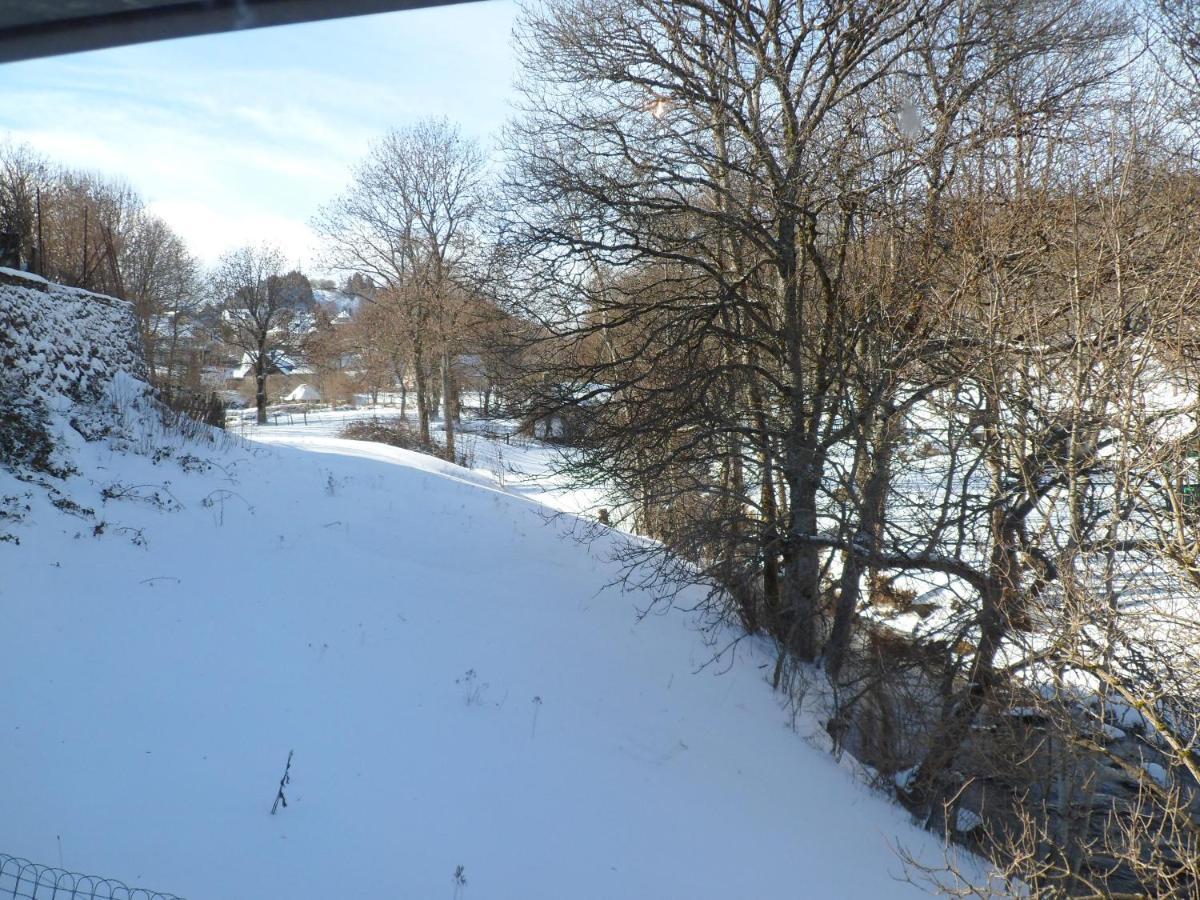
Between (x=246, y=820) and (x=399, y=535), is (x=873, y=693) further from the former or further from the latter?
Result: (x=246, y=820)

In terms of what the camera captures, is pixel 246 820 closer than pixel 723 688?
Yes

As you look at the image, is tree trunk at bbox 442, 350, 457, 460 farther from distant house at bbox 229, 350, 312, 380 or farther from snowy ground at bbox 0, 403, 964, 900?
distant house at bbox 229, 350, 312, 380

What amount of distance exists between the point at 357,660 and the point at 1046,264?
9.14m

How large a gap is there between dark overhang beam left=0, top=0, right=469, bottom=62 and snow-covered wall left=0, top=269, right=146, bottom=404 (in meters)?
7.35

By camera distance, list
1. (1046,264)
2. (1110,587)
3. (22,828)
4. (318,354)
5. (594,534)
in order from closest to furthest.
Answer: (22,828) < (1110,587) < (1046,264) < (594,534) < (318,354)

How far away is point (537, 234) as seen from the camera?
11625 millimetres

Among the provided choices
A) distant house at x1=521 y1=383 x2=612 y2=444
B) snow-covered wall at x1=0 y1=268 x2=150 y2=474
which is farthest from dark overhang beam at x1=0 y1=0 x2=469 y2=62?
distant house at x1=521 y1=383 x2=612 y2=444

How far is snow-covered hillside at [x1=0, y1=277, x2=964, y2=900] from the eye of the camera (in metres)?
4.84

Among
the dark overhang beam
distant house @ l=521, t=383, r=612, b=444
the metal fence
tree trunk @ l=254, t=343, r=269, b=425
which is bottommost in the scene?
the metal fence

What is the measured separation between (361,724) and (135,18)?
5.17 m

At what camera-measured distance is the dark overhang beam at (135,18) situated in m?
3.00

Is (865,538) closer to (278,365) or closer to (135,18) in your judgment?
(135,18)

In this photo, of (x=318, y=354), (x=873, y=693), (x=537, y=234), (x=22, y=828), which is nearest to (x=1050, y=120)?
(x=537, y=234)

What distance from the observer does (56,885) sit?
3.87m
